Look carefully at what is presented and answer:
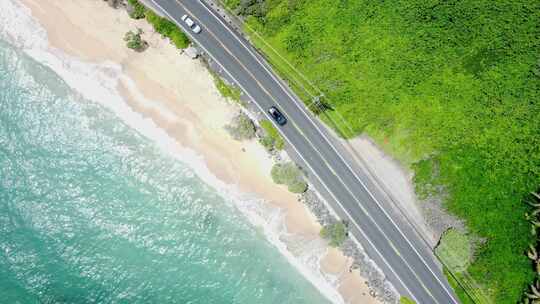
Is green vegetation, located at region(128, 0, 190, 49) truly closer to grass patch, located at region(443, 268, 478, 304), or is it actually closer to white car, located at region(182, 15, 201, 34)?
white car, located at region(182, 15, 201, 34)

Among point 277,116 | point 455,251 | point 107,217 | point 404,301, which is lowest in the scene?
point 107,217

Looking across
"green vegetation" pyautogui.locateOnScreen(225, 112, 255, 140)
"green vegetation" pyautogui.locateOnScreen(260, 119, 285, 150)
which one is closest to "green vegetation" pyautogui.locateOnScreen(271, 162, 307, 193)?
"green vegetation" pyautogui.locateOnScreen(260, 119, 285, 150)

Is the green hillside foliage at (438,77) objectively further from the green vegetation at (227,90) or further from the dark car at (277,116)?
the green vegetation at (227,90)

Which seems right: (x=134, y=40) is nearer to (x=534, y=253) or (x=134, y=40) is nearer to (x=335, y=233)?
(x=335, y=233)

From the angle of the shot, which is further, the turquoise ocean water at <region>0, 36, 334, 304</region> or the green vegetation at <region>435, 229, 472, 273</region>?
the green vegetation at <region>435, 229, 472, 273</region>

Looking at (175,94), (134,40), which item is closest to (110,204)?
(175,94)

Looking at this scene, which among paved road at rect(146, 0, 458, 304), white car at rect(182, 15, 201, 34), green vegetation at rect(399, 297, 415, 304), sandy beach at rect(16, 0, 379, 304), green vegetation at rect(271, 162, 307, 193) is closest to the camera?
Answer: green vegetation at rect(271, 162, 307, 193)
